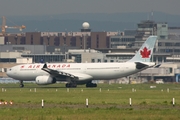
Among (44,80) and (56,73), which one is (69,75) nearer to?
(56,73)

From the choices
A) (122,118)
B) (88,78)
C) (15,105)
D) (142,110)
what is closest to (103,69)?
(88,78)

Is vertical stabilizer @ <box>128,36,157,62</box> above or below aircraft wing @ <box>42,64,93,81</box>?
above

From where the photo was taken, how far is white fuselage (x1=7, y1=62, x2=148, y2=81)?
4496 inches

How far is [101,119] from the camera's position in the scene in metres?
49.7

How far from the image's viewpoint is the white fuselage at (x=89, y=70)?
114188 millimetres

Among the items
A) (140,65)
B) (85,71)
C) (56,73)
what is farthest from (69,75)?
(140,65)

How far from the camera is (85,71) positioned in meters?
116

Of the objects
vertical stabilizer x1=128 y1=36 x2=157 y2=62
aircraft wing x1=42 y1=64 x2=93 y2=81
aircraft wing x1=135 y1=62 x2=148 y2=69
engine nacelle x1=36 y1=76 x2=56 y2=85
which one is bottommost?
engine nacelle x1=36 y1=76 x2=56 y2=85

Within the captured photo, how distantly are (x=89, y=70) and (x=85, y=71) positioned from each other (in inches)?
33.6

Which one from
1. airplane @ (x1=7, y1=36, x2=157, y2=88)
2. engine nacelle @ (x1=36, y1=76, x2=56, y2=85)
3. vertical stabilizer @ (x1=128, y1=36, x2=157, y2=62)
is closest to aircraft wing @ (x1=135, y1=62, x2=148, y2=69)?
airplane @ (x1=7, y1=36, x2=157, y2=88)

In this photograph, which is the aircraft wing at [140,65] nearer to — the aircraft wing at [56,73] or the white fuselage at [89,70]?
the white fuselage at [89,70]

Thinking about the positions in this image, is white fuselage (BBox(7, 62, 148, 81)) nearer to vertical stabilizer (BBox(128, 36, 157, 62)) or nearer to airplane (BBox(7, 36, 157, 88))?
airplane (BBox(7, 36, 157, 88))

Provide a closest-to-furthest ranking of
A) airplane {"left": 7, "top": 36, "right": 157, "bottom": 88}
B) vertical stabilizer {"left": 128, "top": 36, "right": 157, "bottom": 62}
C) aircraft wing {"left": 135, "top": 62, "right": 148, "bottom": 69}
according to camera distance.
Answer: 1. aircraft wing {"left": 135, "top": 62, "right": 148, "bottom": 69}
2. airplane {"left": 7, "top": 36, "right": 157, "bottom": 88}
3. vertical stabilizer {"left": 128, "top": 36, "right": 157, "bottom": 62}

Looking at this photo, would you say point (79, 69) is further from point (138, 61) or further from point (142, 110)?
point (142, 110)
